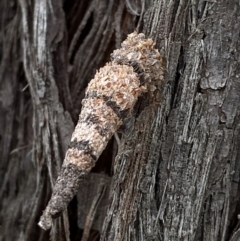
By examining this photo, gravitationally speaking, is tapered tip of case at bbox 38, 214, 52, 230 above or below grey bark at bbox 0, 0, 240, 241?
below

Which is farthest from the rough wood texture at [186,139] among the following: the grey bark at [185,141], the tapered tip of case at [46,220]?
the tapered tip of case at [46,220]

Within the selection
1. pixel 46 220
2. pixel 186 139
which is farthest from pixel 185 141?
pixel 46 220

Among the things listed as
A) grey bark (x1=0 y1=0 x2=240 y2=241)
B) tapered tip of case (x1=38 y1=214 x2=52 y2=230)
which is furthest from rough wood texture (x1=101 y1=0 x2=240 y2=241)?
tapered tip of case (x1=38 y1=214 x2=52 y2=230)

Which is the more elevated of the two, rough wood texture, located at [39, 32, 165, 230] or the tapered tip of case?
rough wood texture, located at [39, 32, 165, 230]

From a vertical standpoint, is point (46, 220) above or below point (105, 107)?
below

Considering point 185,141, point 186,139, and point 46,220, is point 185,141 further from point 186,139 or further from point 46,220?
point 46,220

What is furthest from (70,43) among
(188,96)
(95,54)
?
(188,96)

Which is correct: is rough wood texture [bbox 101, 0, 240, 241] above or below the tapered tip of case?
above

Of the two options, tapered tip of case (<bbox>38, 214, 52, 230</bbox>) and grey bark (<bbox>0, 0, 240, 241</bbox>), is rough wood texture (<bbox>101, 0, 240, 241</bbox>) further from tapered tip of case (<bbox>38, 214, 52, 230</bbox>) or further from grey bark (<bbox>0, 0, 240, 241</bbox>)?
tapered tip of case (<bbox>38, 214, 52, 230</bbox>)

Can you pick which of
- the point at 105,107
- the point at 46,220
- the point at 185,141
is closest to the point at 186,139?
the point at 185,141

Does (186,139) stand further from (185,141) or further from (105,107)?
(105,107)

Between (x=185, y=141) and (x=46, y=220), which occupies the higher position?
(x=185, y=141)

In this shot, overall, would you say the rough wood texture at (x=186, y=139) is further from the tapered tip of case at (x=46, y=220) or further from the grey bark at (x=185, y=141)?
the tapered tip of case at (x=46, y=220)
